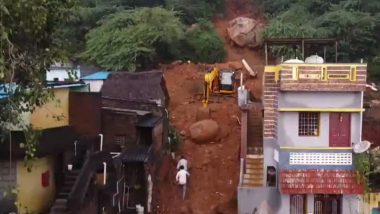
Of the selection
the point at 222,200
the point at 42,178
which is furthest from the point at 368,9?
the point at 42,178

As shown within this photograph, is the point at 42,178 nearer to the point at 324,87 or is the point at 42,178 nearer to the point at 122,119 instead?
the point at 122,119

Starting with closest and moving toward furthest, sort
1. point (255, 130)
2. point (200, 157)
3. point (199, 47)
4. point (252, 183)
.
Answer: point (252, 183)
point (255, 130)
point (200, 157)
point (199, 47)

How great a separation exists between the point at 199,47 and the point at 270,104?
601 inches

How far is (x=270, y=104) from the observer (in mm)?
20281

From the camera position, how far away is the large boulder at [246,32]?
38531 millimetres

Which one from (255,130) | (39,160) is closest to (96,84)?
(255,130)

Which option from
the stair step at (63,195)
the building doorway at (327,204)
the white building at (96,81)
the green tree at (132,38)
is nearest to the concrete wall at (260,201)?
the building doorway at (327,204)

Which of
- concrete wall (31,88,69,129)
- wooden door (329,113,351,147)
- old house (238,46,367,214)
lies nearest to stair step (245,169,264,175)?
old house (238,46,367,214)

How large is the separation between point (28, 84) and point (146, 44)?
2164 cm

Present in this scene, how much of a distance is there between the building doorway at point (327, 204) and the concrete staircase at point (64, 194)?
803 cm

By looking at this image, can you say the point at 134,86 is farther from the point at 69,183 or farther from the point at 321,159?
the point at 69,183

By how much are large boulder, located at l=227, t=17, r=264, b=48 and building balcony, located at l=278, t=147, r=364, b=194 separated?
19.4 metres

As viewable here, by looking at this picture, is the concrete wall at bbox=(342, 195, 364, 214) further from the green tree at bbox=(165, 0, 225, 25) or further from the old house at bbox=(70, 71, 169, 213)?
the green tree at bbox=(165, 0, 225, 25)

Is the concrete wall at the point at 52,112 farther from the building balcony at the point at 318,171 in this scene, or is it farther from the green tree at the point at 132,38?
the green tree at the point at 132,38
